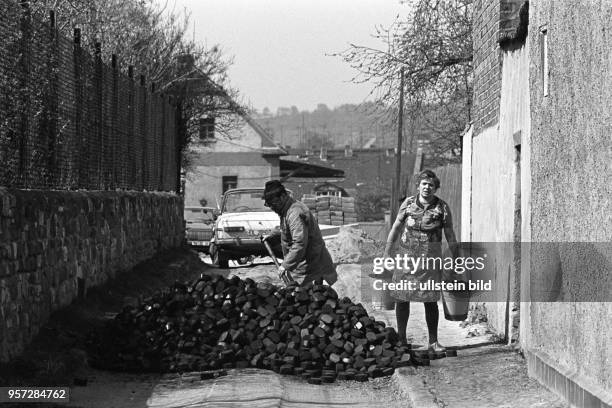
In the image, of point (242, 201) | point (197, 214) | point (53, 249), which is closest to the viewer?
point (53, 249)

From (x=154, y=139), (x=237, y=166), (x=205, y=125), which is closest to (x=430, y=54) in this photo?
(x=154, y=139)

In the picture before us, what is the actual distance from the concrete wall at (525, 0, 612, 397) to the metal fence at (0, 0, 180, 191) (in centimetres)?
485

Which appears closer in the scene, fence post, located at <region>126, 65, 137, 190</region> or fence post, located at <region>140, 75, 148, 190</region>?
fence post, located at <region>126, 65, 137, 190</region>

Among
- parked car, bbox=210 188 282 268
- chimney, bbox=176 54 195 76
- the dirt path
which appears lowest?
the dirt path

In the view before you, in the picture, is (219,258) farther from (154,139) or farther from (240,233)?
(154,139)

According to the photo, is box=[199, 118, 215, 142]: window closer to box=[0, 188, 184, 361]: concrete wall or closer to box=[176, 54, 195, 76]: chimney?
box=[176, 54, 195, 76]: chimney

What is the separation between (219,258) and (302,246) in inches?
597

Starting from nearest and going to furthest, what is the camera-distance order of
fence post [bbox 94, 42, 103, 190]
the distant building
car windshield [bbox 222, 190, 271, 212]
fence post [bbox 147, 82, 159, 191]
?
fence post [bbox 94, 42, 103, 190], fence post [bbox 147, 82, 159, 191], car windshield [bbox 222, 190, 271, 212], the distant building

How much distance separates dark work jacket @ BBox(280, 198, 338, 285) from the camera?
36.9ft

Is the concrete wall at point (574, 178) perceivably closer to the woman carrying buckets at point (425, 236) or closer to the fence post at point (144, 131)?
the woman carrying buckets at point (425, 236)

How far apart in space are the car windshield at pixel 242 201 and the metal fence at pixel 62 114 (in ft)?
A: 18.6

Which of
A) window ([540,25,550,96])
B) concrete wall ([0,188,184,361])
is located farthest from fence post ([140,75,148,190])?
window ([540,25,550,96])

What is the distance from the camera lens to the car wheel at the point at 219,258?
85.9 feet

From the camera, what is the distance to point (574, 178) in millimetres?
8039
